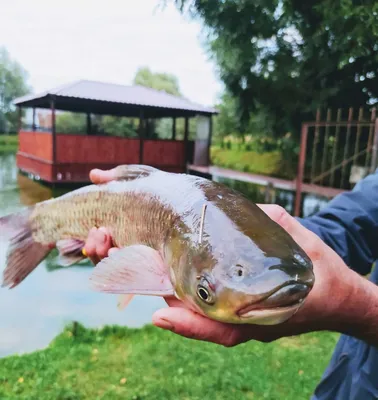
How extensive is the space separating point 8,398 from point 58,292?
6.45 ft

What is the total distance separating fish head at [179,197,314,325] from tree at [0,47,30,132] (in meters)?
37.3

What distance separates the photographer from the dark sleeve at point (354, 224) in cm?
150

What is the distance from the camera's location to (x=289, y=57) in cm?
1082

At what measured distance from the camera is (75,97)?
10.8 meters

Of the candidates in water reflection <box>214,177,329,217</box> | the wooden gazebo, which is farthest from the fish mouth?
the wooden gazebo

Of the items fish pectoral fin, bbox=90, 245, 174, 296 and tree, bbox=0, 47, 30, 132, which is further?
tree, bbox=0, 47, 30, 132

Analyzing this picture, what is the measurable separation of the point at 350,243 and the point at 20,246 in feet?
4.68

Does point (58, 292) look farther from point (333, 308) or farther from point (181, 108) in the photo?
point (181, 108)

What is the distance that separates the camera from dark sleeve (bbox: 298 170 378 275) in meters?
1.50

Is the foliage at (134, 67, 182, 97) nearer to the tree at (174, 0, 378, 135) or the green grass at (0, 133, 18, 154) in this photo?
the green grass at (0, 133, 18, 154)

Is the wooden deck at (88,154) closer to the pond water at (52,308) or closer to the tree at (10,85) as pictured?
the pond water at (52,308)

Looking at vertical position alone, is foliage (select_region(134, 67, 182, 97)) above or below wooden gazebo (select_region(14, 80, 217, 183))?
above

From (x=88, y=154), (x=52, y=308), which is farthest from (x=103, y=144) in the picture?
(x=52, y=308)

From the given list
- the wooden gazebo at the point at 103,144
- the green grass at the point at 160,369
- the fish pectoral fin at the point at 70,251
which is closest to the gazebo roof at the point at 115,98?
the wooden gazebo at the point at 103,144
